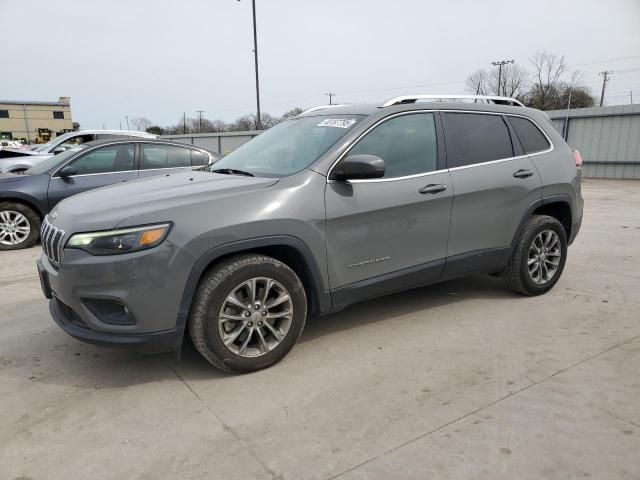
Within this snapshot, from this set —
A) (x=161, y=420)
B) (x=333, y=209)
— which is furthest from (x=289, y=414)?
(x=333, y=209)

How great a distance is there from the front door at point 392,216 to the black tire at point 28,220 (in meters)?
5.77

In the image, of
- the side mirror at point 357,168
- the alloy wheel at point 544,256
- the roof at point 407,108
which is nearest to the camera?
the side mirror at point 357,168

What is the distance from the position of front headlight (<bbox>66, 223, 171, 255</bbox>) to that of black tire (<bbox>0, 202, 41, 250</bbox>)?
527 cm

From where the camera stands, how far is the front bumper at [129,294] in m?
2.72

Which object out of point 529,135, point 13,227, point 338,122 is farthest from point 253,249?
point 13,227

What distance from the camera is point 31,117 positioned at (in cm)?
8562

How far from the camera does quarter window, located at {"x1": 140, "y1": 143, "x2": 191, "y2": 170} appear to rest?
308 inches

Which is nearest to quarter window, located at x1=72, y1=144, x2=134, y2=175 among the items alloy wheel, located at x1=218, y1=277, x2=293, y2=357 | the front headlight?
the front headlight

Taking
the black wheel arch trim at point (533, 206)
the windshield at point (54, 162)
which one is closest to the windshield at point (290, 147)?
the black wheel arch trim at point (533, 206)

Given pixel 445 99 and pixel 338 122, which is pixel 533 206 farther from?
pixel 338 122

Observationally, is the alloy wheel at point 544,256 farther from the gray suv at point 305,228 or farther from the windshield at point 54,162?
the windshield at point 54,162

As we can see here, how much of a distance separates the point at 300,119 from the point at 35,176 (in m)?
5.00

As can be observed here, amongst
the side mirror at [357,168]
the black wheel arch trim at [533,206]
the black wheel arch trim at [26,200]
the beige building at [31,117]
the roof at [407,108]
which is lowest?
the black wheel arch trim at [26,200]

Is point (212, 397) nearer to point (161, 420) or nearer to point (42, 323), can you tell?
point (161, 420)
